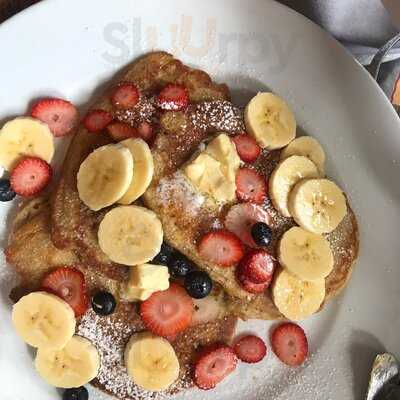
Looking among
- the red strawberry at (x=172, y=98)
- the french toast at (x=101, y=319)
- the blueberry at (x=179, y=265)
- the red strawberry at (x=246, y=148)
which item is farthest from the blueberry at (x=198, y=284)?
the red strawberry at (x=172, y=98)

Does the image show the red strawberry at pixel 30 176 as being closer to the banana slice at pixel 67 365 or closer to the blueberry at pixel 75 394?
the banana slice at pixel 67 365

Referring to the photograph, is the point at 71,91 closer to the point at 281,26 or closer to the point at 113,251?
the point at 113,251

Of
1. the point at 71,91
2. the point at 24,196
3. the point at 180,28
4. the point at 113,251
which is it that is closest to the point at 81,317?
the point at 113,251

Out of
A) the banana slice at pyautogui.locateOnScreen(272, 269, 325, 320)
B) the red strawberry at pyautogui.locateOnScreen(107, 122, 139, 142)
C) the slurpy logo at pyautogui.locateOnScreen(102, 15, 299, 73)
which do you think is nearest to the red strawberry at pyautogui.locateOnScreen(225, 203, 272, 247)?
the banana slice at pyautogui.locateOnScreen(272, 269, 325, 320)

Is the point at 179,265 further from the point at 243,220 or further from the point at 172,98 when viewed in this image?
the point at 172,98

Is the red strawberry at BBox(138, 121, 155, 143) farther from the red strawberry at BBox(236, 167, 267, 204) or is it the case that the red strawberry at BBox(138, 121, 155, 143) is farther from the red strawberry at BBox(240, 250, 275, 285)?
the red strawberry at BBox(240, 250, 275, 285)

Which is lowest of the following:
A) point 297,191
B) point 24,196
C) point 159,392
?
point 159,392

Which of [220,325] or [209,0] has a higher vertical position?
[209,0]
